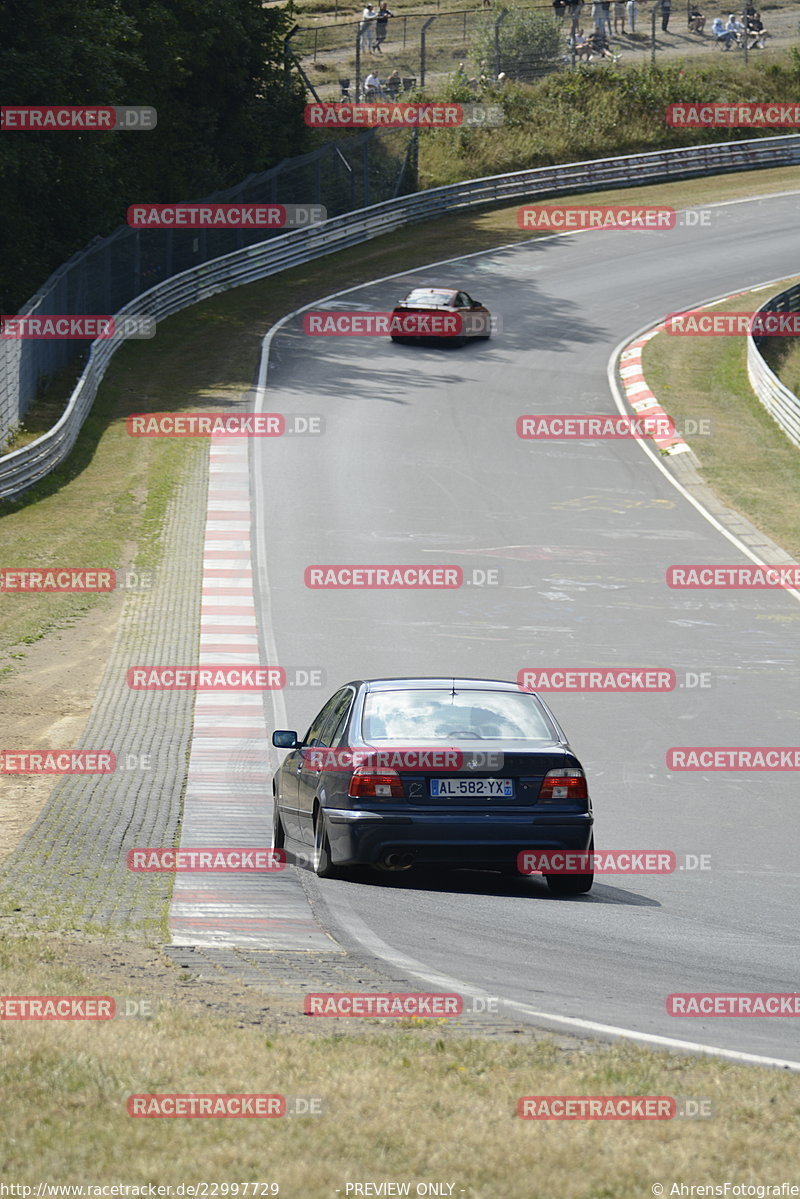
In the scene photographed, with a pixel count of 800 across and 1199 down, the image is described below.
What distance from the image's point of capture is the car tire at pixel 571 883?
32.2ft

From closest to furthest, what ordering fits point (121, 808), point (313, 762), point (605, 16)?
1. point (313, 762)
2. point (121, 808)
3. point (605, 16)

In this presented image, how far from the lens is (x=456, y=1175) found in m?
4.94

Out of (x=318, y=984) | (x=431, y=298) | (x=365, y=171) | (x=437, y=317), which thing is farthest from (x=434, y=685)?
(x=365, y=171)

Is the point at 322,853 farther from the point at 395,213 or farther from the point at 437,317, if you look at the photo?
the point at 395,213

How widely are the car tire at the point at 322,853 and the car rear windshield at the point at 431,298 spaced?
3272 centimetres

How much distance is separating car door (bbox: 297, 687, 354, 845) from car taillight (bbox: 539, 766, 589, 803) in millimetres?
1463

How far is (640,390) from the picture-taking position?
124 ft

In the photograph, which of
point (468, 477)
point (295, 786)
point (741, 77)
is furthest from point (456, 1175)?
point (741, 77)

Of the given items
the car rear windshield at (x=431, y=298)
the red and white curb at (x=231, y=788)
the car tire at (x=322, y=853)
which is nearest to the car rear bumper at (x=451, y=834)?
the car tire at (x=322, y=853)

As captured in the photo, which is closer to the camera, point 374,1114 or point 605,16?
point 374,1114

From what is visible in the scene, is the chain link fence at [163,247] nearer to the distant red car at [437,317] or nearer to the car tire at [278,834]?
the distant red car at [437,317]

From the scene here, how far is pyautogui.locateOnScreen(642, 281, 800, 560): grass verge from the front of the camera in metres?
28.8

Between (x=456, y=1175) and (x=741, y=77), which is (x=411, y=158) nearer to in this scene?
(x=741, y=77)

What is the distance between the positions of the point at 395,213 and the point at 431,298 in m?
15.6
